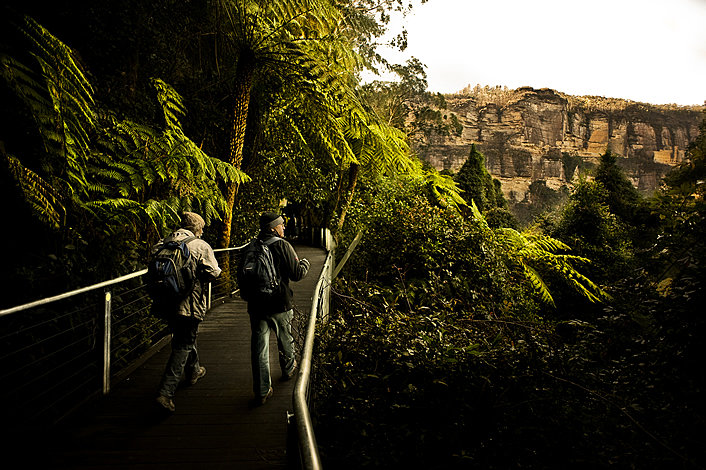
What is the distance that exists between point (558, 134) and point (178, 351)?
303ft

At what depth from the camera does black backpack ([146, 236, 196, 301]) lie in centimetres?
289

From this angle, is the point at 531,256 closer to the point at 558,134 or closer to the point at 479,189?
the point at 479,189

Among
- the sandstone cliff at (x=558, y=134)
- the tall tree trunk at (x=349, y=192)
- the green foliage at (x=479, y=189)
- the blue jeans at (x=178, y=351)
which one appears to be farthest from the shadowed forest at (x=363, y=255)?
the sandstone cliff at (x=558, y=134)

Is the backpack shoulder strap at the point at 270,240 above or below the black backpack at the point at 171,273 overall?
above

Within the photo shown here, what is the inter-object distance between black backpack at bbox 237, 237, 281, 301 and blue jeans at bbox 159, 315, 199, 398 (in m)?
0.55

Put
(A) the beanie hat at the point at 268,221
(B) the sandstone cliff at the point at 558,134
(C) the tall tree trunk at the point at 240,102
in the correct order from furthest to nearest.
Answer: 1. (B) the sandstone cliff at the point at 558,134
2. (C) the tall tree trunk at the point at 240,102
3. (A) the beanie hat at the point at 268,221

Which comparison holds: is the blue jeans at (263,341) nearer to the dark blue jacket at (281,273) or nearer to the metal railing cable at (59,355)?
the dark blue jacket at (281,273)

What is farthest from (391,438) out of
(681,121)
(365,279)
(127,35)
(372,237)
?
(681,121)

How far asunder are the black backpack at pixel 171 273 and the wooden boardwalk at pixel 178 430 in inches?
37.2

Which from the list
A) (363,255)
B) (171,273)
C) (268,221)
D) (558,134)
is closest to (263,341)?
(171,273)

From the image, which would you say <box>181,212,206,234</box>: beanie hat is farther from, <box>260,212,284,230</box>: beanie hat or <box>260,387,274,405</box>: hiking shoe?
<box>260,387,274,405</box>: hiking shoe

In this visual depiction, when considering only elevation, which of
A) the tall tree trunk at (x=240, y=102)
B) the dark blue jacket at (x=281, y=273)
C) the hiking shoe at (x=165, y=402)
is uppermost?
the tall tree trunk at (x=240, y=102)

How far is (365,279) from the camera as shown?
7.30m

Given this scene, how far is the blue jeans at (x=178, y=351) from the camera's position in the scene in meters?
3.01
